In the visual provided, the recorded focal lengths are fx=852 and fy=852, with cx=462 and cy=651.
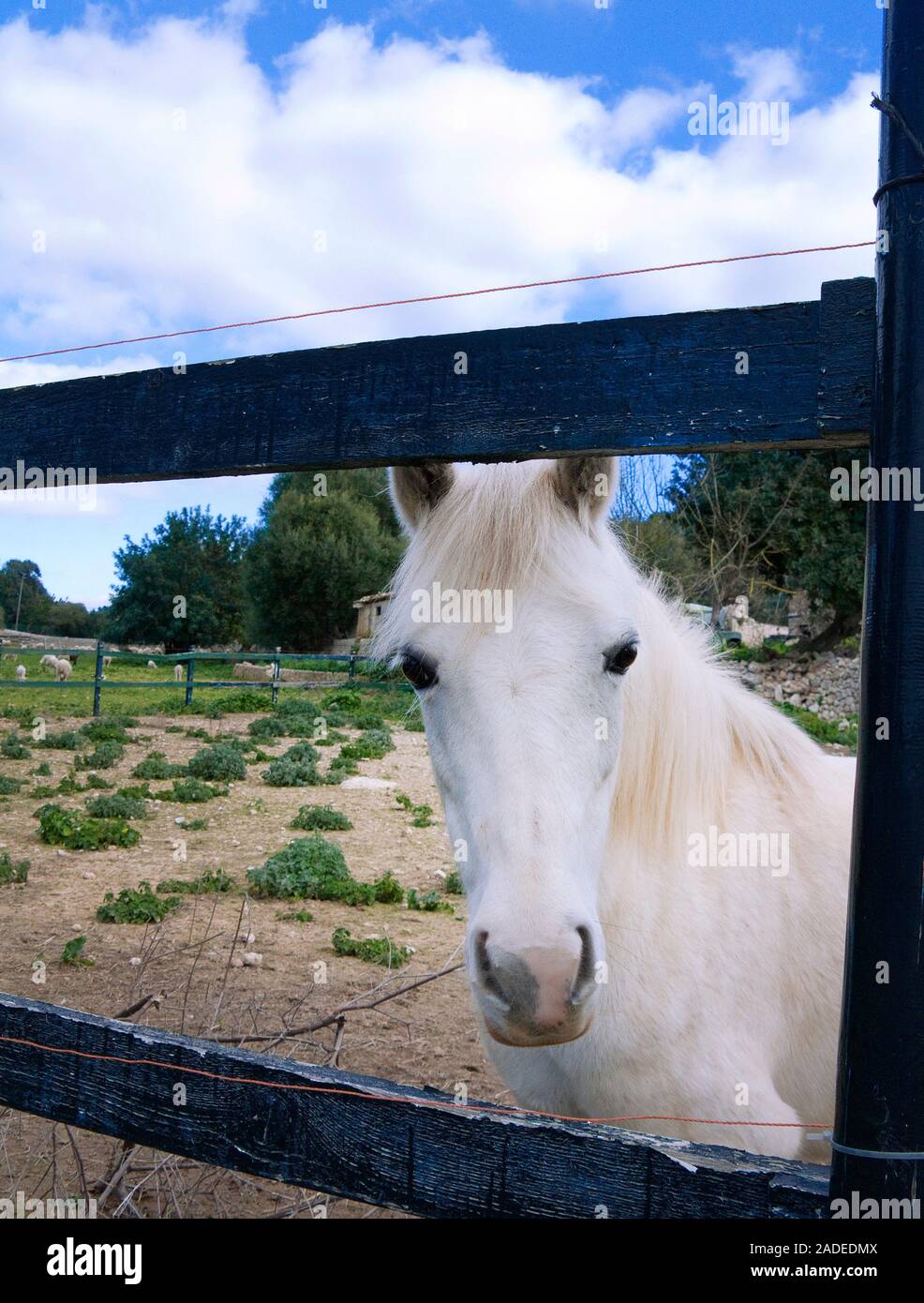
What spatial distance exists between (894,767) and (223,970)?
5.03 meters

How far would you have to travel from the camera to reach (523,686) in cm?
177

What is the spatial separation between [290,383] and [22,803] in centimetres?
983

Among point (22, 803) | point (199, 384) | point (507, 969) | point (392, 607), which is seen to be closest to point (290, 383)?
point (199, 384)

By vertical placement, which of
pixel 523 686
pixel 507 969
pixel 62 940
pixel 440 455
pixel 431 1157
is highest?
pixel 440 455

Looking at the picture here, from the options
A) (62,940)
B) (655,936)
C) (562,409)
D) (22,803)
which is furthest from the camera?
Answer: (22,803)

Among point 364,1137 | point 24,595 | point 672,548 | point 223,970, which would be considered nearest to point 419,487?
point 364,1137

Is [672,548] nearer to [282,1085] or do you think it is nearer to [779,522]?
[779,522]

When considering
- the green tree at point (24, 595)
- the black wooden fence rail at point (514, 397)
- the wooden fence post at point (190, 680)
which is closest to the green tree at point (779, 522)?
the wooden fence post at point (190, 680)

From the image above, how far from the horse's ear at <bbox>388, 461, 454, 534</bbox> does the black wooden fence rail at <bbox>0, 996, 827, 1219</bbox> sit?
128cm

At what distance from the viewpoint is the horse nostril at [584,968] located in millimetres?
1510

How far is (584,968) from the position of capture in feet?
5.03

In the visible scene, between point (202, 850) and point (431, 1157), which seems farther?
point (202, 850)

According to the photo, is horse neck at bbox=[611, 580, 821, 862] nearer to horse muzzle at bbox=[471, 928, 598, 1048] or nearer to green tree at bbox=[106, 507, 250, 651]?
horse muzzle at bbox=[471, 928, 598, 1048]
